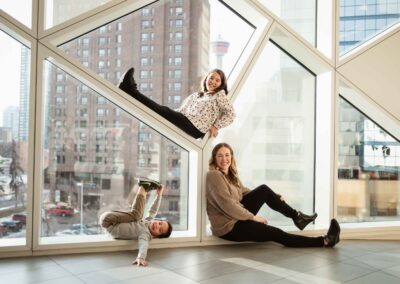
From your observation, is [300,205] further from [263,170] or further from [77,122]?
[77,122]

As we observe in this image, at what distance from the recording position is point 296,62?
484cm

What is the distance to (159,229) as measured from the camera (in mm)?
3750

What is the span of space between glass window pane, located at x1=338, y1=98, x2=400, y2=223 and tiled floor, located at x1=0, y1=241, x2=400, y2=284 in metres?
1.16

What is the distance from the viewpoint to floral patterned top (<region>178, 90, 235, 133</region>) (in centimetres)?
397

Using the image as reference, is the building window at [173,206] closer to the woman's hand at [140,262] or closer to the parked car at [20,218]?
the woman's hand at [140,262]

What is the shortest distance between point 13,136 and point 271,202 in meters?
2.47

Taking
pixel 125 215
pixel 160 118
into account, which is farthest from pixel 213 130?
pixel 125 215

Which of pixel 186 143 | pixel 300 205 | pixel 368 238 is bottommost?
pixel 368 238

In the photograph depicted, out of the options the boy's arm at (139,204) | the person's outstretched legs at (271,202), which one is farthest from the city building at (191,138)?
the person's outstretched legs at (271,202)

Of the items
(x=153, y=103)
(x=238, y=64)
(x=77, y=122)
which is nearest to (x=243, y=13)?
(x=238, y=64)

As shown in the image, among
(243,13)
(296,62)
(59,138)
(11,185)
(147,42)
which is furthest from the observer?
(296,62)

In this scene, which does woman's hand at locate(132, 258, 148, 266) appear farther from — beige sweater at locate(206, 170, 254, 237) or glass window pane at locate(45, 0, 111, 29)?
glass window pane at locate(45, 0, 111, 29)

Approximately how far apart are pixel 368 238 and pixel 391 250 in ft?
1.99

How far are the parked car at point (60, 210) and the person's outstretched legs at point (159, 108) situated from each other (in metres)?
1.21
